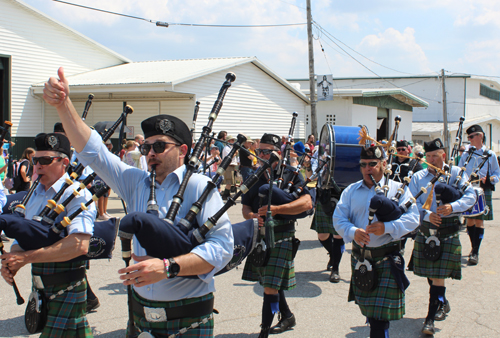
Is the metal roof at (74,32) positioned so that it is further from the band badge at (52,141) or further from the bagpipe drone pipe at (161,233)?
the bagpipe drone pipe at (161,233)

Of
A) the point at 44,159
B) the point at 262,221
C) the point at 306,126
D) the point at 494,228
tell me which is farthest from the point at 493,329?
the point at 306,126

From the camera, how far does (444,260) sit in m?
4.58

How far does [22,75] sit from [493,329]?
54.8 feet

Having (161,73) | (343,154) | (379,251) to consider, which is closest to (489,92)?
(161,73)

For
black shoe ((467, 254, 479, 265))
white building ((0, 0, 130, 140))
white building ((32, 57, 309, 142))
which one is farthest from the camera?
white building ((0, 0, 130, 140))

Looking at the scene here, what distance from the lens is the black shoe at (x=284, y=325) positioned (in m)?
4.27

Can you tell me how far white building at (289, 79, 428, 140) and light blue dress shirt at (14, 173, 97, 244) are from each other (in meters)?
18.2

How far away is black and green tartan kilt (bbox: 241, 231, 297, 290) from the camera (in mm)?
4148

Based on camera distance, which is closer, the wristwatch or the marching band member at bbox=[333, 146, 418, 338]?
the wristwatch

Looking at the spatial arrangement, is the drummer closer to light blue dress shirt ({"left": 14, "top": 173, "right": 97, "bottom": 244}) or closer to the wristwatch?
light blue dress shirt ({"left": 14, "top": 173, "right": 97, "bottom": 244})

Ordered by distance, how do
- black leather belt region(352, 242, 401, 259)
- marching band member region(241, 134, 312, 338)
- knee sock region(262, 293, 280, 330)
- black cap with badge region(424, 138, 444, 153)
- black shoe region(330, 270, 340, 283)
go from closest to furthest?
black leather belt region(352, 242, 401, 259) < knee sock region(262, 293, 280, 330) < marching band member region(241, 134, 312, 338) < black cap with badge region(424, 138, 444, 153) < black shoe region(330, 270, 340, 283)

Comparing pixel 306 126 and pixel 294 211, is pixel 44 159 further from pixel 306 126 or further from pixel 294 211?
pixel 306 126

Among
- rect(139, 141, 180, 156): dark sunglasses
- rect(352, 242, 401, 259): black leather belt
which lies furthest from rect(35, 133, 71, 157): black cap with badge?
rect(352, 242, 401, 259): black leather belt

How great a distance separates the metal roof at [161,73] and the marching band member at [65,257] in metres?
11.2
